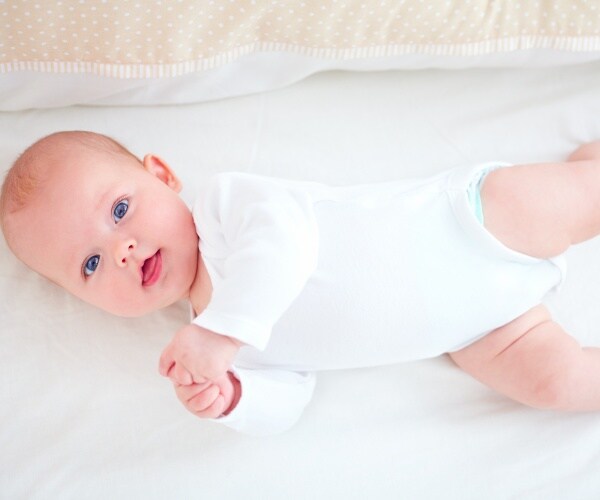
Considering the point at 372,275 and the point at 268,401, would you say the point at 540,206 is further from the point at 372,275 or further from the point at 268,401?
the point at 268,401

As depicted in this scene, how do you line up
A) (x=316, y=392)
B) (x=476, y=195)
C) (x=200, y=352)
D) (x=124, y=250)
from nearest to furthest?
(x=200, y=352), (x=124, y=250), (x=476, y=195), (x=316, y=392)

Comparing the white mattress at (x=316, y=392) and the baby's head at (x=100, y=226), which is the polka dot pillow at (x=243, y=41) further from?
the baby's head at (x=100, y=226)

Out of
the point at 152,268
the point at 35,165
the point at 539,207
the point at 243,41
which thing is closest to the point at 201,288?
the point at 152,268

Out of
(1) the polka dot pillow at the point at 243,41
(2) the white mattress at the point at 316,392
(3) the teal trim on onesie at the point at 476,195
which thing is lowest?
(2) the white mattress at the point at 316,392

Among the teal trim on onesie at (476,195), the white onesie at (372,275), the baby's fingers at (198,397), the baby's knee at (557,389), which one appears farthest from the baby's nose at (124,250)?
the baby's knee at (557,389)

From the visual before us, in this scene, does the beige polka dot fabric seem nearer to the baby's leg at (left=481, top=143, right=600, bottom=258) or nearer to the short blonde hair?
the short blonde hair

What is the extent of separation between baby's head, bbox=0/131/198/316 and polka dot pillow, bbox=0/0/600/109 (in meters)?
0.24

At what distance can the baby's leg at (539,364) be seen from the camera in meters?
1.38

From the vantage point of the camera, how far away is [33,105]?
166cm

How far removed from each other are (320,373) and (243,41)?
2.27 ft

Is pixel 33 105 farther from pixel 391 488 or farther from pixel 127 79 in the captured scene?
pixel 391 488

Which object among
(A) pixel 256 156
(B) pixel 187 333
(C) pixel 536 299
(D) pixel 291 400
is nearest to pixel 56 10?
(A) pixel 256 156

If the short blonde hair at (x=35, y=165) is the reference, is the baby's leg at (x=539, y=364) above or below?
below

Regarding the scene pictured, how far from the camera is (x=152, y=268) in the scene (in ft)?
4.45
